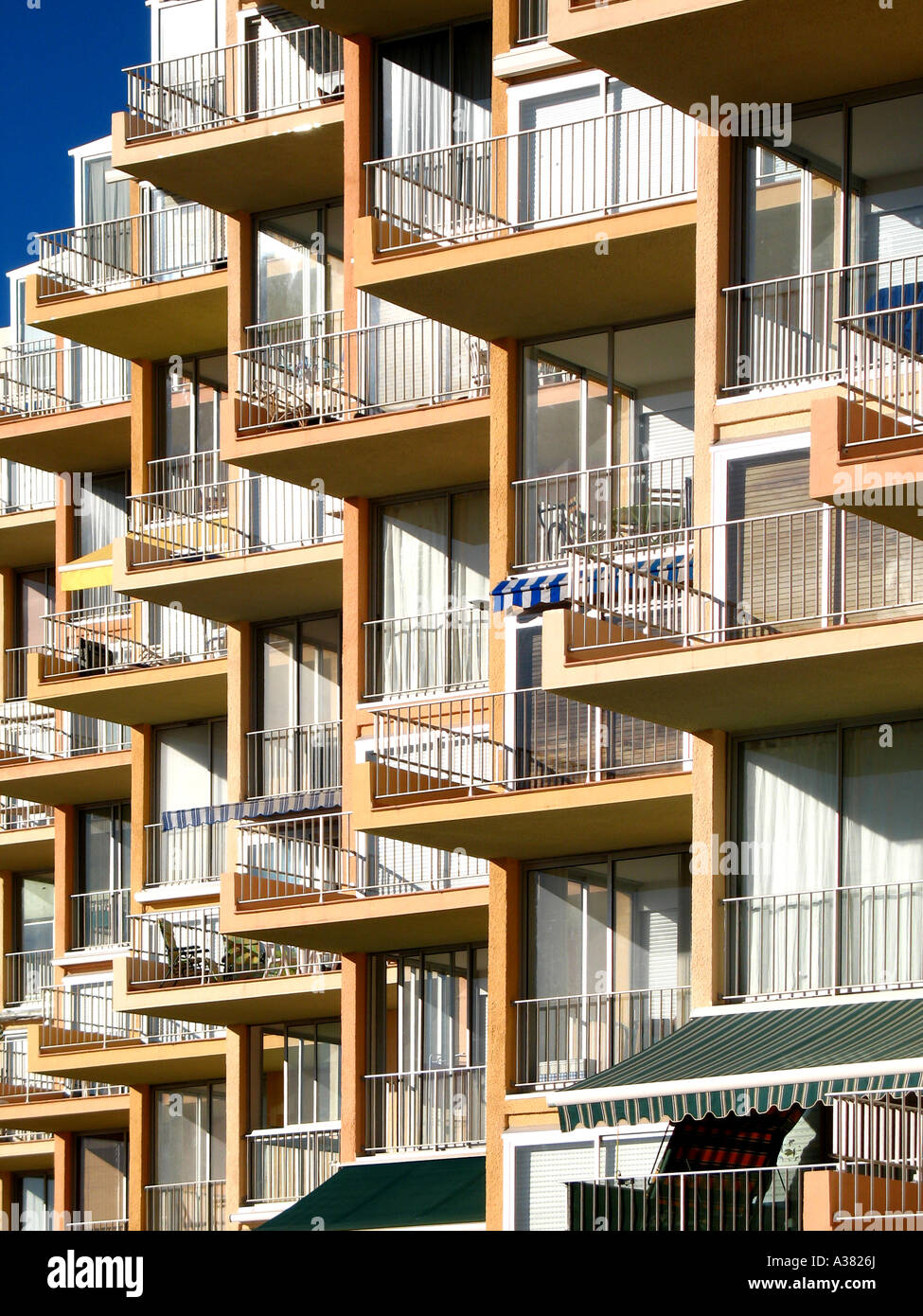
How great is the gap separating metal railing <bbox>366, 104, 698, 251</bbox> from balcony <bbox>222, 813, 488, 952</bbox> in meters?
7.08

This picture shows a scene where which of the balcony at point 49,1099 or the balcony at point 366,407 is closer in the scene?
the balcony at point 366,407

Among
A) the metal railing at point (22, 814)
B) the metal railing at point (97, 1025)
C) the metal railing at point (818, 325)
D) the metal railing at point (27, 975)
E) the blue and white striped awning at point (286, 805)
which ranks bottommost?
the metal railing at point (97, 1025)

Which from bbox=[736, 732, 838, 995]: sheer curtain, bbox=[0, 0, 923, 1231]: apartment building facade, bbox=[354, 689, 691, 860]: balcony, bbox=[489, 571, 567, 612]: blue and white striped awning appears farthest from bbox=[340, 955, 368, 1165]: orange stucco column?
bbox=[736, 732, 838, 995]: sheer curtain

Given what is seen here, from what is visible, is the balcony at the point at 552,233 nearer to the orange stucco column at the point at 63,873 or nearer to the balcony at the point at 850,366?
the balcony at the point at 850,366

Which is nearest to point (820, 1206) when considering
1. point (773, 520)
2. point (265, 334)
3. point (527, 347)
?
point (773, 520)

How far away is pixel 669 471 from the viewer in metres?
30.6

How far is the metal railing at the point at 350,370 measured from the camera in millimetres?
33969

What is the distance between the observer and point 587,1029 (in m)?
30.8

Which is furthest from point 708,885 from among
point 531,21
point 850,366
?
point 531,21

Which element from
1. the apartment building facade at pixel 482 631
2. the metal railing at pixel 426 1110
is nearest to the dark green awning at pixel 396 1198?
the apartment building facade at pixel 482 631

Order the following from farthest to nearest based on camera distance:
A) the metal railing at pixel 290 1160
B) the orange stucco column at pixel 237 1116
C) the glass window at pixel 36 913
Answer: the glass window at pixel 36 913 → the orange stucco column at pixel 237 1116 → the metal railing at pixel 290 1160

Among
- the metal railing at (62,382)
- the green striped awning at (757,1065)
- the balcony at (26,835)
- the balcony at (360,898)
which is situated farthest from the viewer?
the balcony at (26,835)

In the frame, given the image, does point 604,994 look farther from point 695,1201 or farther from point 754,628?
point 695,1201

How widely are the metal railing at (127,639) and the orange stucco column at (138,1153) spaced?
6.44 metres
